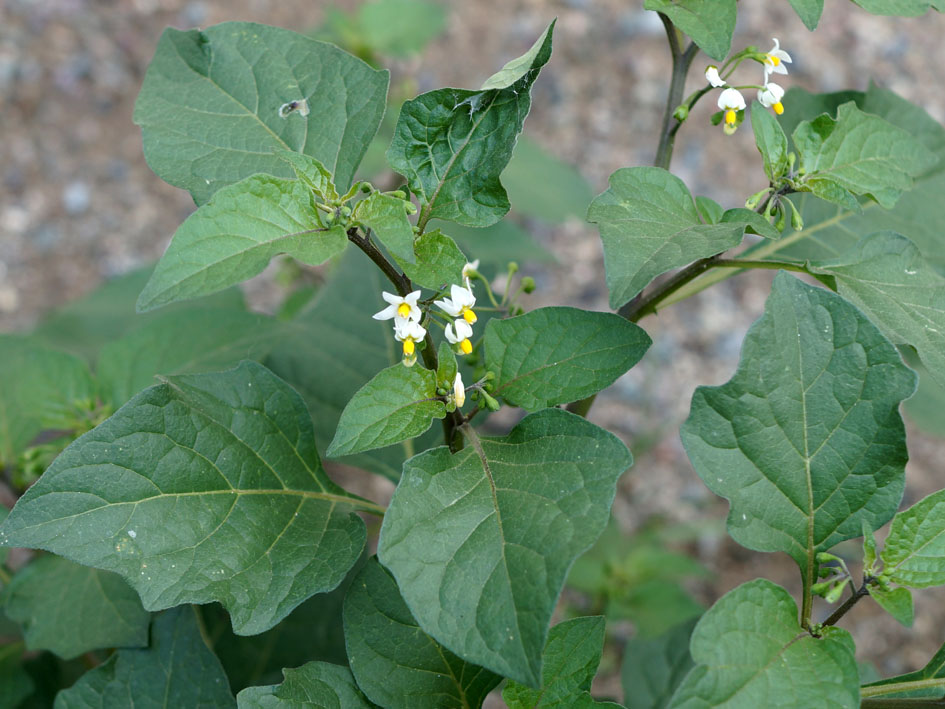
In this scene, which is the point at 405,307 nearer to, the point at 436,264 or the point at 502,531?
the point at 436,264

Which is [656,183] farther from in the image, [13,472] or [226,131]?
[13,472]

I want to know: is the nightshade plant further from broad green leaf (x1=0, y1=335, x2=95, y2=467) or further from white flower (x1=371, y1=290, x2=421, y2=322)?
broad green leaf (x1=0, y1=335, x2=95, y2=467)

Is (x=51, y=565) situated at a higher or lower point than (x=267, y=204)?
lower

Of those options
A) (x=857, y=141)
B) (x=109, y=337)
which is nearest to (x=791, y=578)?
(x=857, y=141)

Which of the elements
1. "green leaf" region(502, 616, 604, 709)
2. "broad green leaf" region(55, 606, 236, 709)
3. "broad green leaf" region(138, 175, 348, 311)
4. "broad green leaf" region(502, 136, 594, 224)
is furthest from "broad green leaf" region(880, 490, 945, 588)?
"broad green leaf" region(502, 136, 594, 224)

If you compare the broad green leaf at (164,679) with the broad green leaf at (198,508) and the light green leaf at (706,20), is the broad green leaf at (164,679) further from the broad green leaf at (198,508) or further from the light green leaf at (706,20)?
the light green leaf at (706,20)

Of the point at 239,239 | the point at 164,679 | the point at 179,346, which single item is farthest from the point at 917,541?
the point at 179,346
